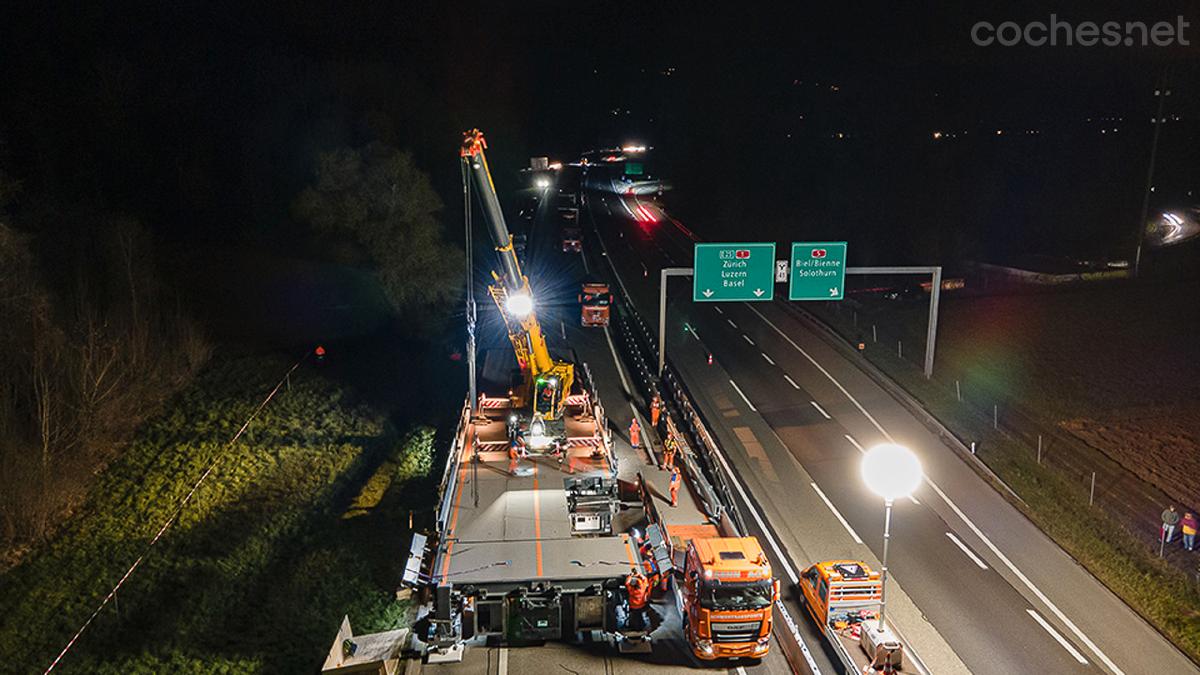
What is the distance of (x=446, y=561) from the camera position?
17906mm

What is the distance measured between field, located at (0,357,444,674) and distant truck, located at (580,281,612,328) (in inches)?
540

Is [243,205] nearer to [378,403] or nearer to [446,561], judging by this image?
[378,403]

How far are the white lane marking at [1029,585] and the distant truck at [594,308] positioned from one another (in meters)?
20.9

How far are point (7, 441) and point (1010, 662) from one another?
24478 millimetres

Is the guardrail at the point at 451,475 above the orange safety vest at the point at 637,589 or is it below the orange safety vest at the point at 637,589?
above

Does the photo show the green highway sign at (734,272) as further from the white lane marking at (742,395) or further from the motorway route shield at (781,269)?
the white lane marking at (742,395)

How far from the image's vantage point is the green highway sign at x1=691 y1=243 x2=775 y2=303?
3266 cm

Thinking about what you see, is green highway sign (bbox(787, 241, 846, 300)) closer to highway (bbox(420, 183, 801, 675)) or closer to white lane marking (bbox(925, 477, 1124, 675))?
highway (bbox(420, 183, 801, 675))

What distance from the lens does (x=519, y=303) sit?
25.8m

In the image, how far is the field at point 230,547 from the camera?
60.8 feet

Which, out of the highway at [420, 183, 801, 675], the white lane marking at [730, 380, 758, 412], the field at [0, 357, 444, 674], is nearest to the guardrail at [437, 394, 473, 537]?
the highway at [420, 183, 801, 675]

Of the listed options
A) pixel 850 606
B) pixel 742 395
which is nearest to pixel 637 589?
pixel 850 606

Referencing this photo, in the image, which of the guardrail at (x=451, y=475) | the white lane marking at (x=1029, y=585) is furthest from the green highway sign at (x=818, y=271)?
the guardrail at (x=451, y=475)

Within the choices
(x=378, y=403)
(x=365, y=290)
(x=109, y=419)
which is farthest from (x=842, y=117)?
(x=109, y=419)
